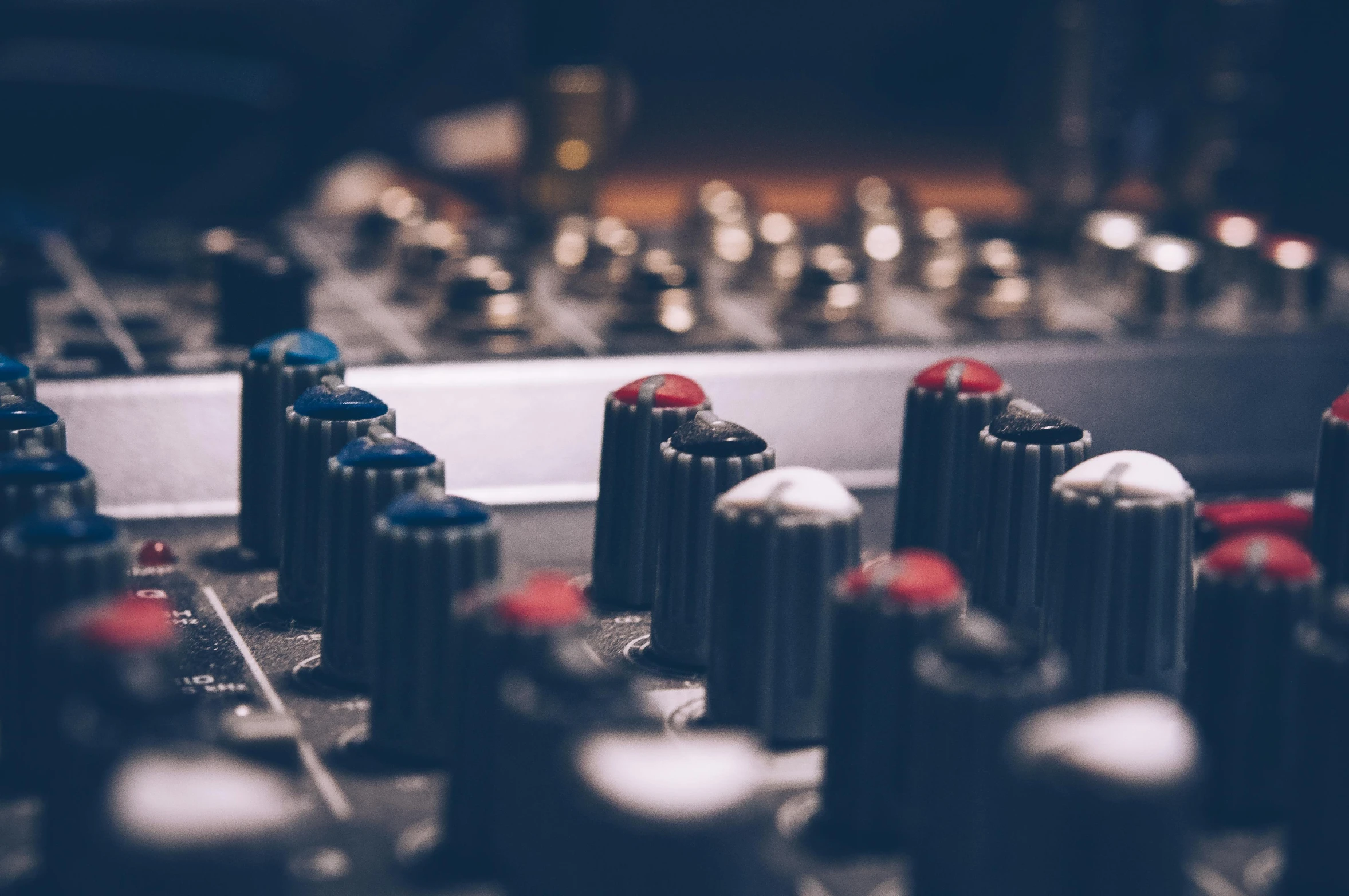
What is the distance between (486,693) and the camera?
27.4 inches

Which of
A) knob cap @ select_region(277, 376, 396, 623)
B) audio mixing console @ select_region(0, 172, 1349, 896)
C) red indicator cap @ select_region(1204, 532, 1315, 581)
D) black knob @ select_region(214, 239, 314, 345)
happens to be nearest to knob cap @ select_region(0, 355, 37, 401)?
audio mixing console @ select_region(0, 172, 1349, 896)

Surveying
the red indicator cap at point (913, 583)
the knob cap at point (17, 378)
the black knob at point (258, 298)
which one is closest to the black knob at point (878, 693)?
the red indicator cap at point (913, 583)

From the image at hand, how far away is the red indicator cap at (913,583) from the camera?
720 mm

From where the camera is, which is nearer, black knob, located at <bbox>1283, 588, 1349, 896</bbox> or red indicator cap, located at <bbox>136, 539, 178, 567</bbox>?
black knob, located at <bbox>1283, 588, 1349, 896</bbox>

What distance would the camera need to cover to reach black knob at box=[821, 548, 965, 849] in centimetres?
72

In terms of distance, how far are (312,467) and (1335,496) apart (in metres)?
0.57

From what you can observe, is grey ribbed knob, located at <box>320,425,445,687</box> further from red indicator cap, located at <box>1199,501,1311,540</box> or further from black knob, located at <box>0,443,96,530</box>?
red indicator cap, located at <box>1199,501,1311,540</box>

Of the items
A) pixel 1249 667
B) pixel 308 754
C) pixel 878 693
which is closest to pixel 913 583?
pixel 878 693

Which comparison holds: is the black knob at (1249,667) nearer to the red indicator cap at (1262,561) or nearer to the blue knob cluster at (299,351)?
the red indicator cap at (1262,561)

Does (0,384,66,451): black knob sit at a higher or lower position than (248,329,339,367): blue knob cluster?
lower

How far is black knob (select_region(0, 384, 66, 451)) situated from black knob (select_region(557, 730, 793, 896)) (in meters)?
0.49

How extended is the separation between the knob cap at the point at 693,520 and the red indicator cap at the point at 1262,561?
26cm

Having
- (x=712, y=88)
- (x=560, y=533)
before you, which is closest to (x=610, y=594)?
(x=560, y=533)

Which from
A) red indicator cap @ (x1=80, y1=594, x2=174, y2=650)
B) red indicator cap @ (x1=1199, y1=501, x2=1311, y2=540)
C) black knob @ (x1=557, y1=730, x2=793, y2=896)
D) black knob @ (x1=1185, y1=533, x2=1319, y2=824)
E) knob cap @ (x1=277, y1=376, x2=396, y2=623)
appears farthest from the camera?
red indicator cap @ (x1=1199, y1=501, x2=1311, y2=540)
